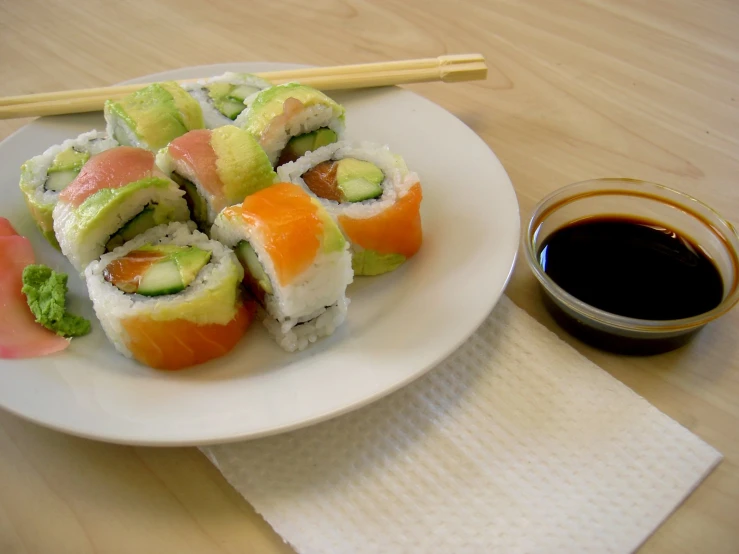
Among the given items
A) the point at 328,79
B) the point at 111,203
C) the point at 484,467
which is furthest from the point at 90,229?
the point at 484,467

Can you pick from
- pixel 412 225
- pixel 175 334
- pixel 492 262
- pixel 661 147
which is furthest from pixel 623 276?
pixel 175 334

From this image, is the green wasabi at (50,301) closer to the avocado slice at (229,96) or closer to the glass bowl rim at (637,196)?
the avocado slice at (229,96)

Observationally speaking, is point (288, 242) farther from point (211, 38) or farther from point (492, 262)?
point (211, 38)

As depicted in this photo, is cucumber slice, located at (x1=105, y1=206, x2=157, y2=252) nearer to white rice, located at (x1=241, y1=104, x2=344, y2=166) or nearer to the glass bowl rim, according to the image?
white rice, located at (x1=241, y1=104, x2=344, y2=166)

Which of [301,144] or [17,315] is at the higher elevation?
[301,144]

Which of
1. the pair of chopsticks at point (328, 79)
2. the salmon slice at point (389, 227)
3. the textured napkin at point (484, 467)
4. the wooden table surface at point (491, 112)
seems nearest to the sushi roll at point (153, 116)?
the pair of chopsticks at point (328, 79)

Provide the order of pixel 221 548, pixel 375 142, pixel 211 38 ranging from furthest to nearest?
pixel 211 38 → pixel 375 142 → pixel 221 548

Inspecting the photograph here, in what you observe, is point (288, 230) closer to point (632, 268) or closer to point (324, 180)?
point (324, 180)
